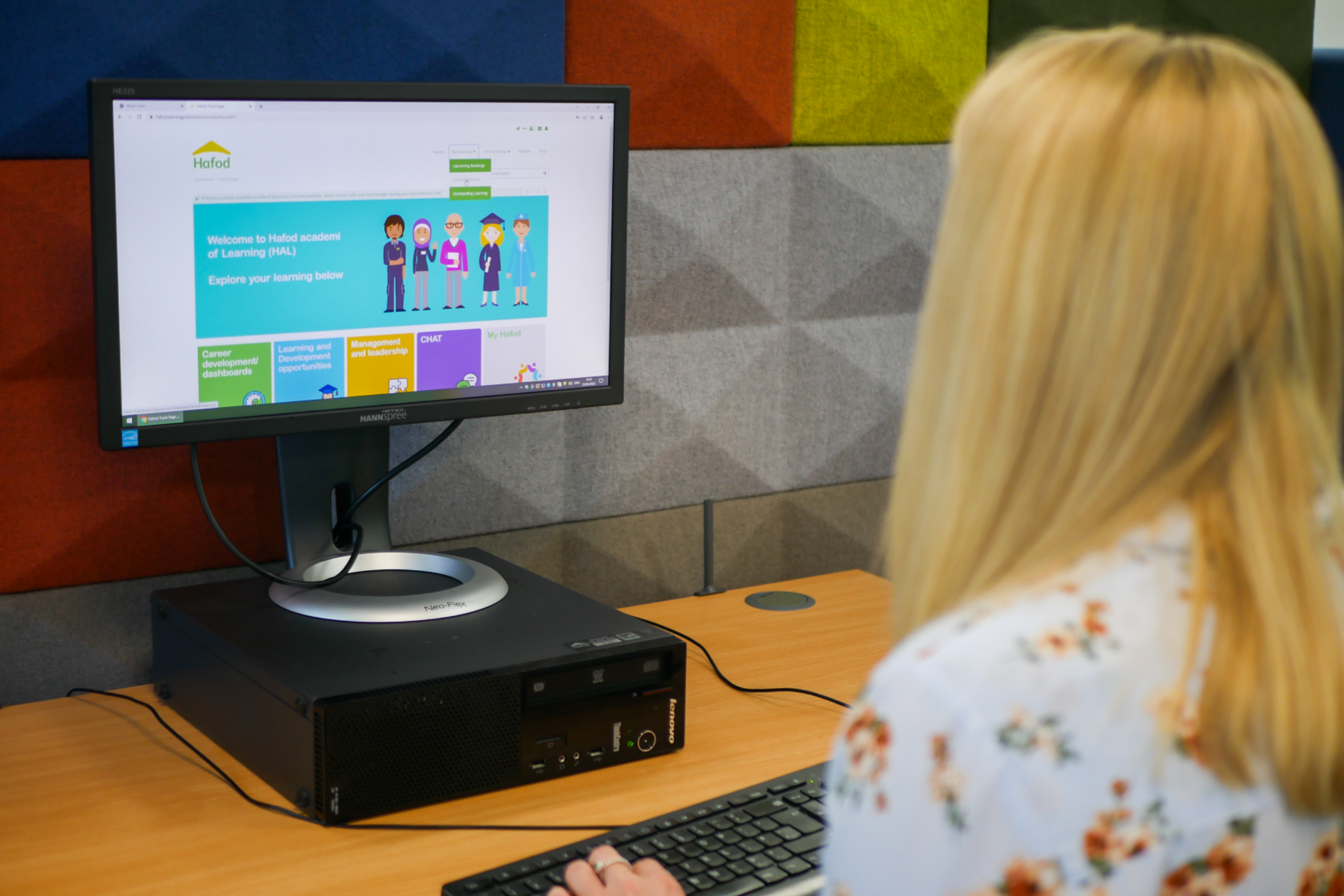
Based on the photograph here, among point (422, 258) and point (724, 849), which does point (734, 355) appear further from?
point (724, 849)

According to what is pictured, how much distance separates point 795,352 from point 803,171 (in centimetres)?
22

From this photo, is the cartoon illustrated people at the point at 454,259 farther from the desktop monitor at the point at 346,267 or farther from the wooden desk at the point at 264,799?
the wooden desk at the point at 264,799

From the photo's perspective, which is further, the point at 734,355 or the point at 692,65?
the point at 734,355

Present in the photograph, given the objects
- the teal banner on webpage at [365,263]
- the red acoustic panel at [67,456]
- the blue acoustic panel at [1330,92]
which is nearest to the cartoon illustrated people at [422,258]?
the teal banner on webpage at [365,263]

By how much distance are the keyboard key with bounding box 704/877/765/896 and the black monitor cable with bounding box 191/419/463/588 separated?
47cm

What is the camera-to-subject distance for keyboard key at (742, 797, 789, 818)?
3.07 ft

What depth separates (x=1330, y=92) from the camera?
6.40 feet

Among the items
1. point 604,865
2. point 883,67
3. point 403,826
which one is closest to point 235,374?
point 403,826

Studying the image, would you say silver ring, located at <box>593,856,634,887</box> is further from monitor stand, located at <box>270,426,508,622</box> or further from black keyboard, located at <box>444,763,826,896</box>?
monitor stand, located at <box>270,426,508,622</box>

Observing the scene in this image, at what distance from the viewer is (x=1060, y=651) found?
0.52m

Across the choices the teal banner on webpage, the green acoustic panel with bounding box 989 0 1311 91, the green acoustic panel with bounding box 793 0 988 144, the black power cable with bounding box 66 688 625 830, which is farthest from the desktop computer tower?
the green acoustic panel with bounding box 989 0 1311 91

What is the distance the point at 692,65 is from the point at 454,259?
1.44ft

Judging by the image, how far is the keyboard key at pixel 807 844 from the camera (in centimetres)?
89

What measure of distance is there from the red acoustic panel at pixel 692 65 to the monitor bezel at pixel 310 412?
0.18 metres
